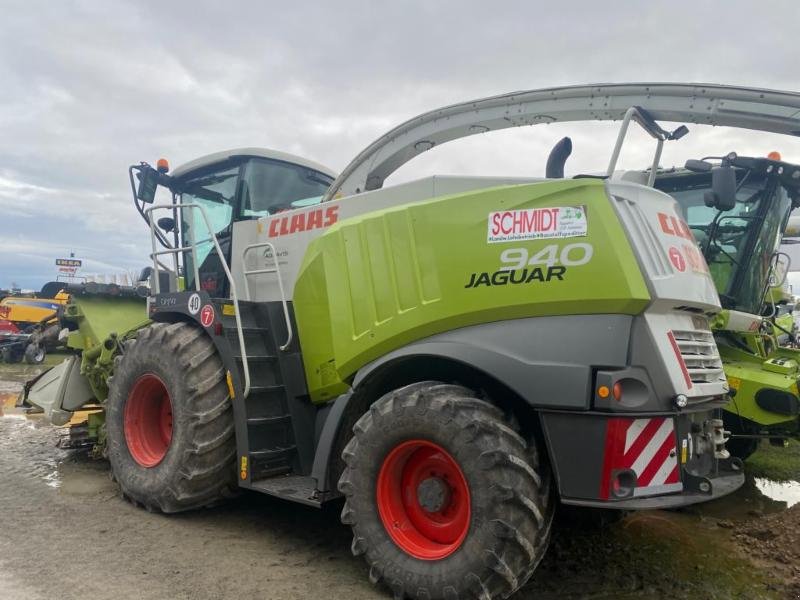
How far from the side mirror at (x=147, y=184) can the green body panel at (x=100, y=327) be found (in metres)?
1.24

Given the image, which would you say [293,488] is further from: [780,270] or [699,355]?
[780,270]

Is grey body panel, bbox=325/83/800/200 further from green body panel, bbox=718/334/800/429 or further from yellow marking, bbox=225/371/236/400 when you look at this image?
green body panel, bbox=718/334/800/429

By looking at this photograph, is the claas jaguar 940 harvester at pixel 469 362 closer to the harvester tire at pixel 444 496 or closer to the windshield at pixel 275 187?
the harvester tire at pixel 444 496

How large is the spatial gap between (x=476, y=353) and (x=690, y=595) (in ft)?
6.27

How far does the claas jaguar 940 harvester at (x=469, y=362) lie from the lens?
9.37 feet

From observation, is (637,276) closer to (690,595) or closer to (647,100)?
(647,100)

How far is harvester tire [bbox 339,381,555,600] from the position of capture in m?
2.82

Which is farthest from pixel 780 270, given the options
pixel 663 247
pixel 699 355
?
pixel 663 247

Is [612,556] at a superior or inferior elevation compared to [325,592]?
inferior

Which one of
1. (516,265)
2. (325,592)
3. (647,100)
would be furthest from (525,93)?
(325,592)

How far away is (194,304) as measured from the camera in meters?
4.48

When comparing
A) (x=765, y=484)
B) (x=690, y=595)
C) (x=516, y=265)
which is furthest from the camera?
(x=765, y=484)

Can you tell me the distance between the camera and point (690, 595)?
3.43 meters

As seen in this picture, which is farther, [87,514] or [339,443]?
[87,514]
